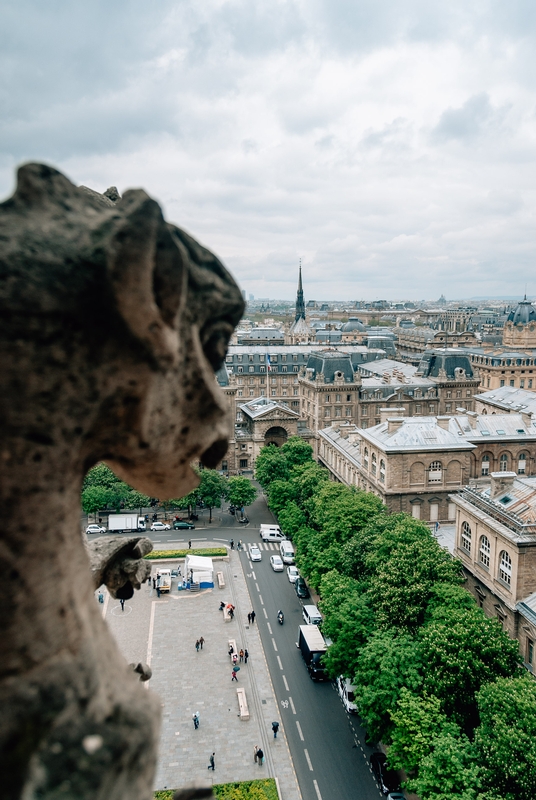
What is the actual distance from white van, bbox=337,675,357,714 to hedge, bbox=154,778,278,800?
9.14 metres

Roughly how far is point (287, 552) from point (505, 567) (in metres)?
28.1

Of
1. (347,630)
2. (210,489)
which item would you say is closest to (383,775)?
(347,630)

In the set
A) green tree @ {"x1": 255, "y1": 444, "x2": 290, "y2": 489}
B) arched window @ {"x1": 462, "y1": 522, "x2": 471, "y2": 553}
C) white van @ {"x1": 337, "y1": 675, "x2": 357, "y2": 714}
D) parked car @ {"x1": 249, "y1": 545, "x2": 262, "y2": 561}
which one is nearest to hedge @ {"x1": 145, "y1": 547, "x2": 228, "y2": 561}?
parked car @ {"x1": 249, "y1": 545, "x2": 262, "y2": 561}

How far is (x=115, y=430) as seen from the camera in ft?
23.0

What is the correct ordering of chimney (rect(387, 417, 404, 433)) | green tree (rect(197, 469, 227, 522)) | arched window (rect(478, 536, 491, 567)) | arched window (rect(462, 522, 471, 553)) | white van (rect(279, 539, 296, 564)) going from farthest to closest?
green tree (rect(197, 469, 227, 522)) → white van (rect(279, 539, 296, 564)) → chimney (rect(387, 417, 404, 433)) → arched window (rect(462, 522, 471, 553)) → arched window (rect(478, 536, 491, 567))

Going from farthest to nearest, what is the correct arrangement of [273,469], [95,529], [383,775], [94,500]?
[273,469], [94,500], [95,529], [383,775]

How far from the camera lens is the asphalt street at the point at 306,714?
35.2 meters

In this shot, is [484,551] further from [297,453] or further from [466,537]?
[297,453]

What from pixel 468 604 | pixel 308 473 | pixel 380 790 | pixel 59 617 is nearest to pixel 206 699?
A: pixel 380 790

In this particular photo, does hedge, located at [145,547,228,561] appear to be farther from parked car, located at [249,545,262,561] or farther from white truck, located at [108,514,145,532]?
white truck, located at [108,514,145,532]

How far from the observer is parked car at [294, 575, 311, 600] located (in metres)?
58.9

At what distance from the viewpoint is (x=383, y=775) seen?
117ft

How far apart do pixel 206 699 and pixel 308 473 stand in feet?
106

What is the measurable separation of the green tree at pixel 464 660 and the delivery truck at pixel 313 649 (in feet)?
42.6
